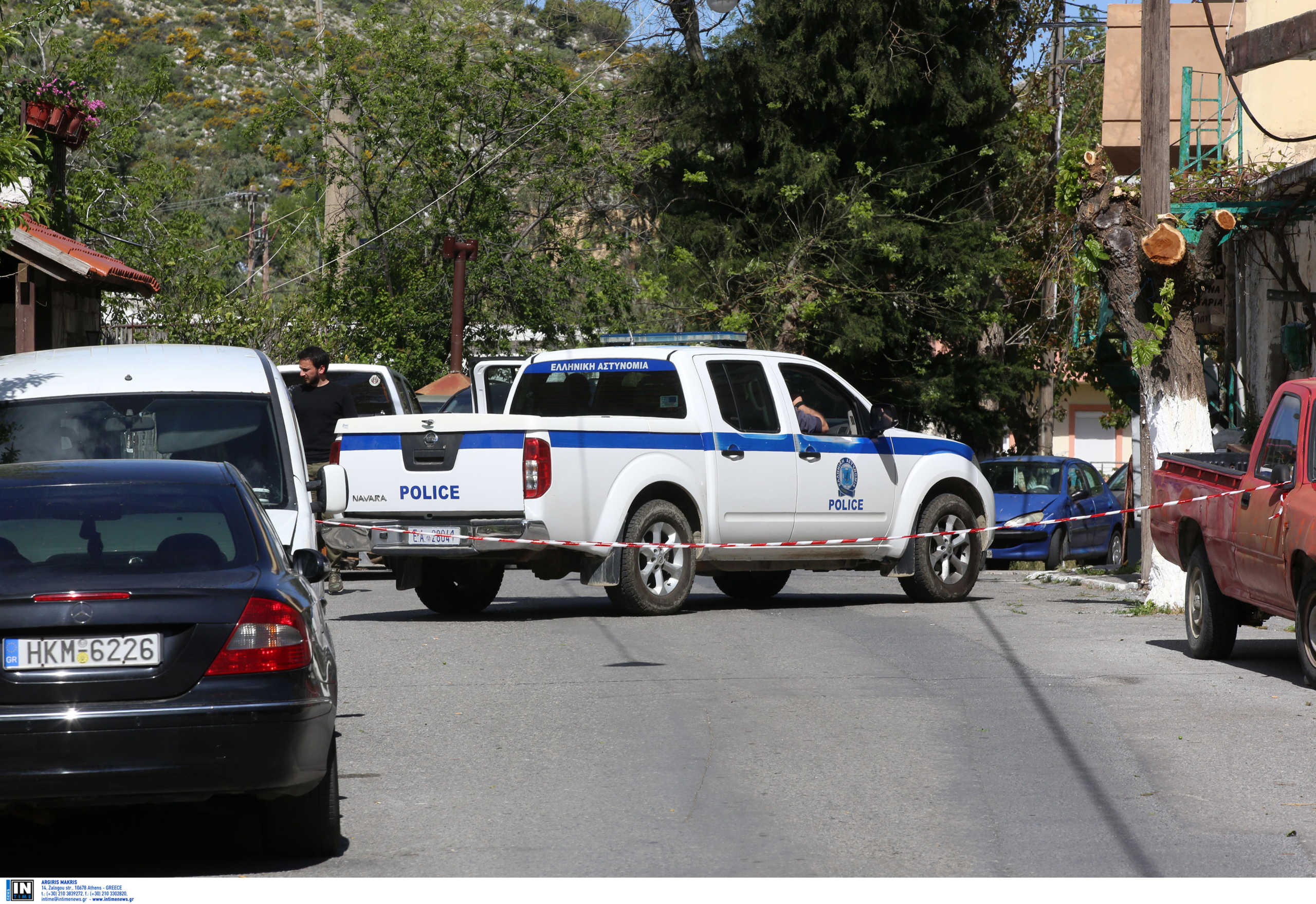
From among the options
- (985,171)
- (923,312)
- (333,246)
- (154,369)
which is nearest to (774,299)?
(923,312)

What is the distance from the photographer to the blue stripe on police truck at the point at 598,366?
14053mm

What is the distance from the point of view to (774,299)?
29750mm

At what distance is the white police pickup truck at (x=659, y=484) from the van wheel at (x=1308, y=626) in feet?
17.1

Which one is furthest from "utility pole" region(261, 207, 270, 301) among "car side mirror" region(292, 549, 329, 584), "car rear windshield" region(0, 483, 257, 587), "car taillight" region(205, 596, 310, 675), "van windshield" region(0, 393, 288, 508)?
"car taillight" region(205, 596, 310, 675)

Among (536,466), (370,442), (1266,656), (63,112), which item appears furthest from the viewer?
(63,112)

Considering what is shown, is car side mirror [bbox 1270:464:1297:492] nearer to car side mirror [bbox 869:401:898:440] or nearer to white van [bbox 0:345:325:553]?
car side mirror [bbox 869:401:898:440]

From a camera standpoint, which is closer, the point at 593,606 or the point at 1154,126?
the point at 593,606

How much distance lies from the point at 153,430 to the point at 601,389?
5.71 meters

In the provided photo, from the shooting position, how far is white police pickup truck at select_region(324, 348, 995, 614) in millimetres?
12953

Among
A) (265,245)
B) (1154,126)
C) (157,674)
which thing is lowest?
(157,674)

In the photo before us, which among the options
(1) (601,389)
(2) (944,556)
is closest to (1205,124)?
(2) (944,556)

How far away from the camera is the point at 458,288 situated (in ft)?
91.4

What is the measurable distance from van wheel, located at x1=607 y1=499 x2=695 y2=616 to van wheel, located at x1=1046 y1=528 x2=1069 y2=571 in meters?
11.9

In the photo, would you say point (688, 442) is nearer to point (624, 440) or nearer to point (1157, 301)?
point (624, 440)
